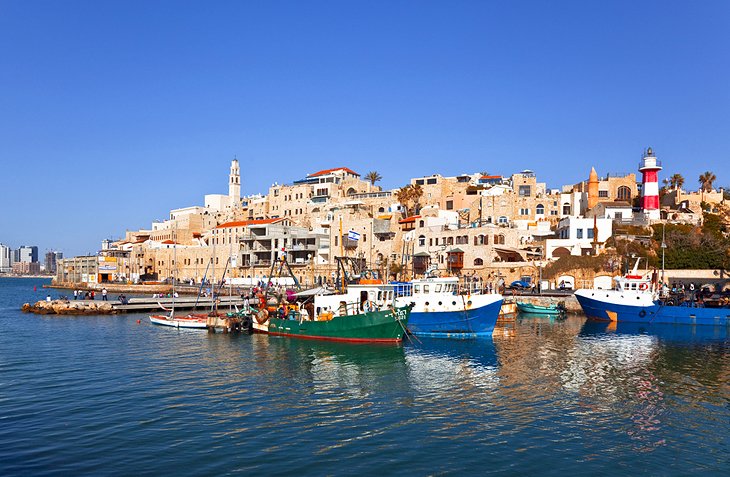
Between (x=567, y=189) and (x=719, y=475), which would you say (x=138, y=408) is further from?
(x=567, y=189)

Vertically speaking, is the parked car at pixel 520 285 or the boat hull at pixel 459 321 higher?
the parked car at pixel 520 285

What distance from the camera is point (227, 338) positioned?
38.6 m

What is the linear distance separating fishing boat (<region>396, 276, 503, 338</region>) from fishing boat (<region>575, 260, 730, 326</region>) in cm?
1692

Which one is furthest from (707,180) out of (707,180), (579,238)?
(579,238)

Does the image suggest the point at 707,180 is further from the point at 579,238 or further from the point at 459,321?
the point at 459,321

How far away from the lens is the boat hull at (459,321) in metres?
37.0

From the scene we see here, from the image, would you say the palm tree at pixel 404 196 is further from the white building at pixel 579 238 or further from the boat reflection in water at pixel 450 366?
the boat reflection in water at pixel 450 366

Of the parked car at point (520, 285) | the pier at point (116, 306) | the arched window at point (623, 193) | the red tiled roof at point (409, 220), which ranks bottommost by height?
the pier at point (116, 306)

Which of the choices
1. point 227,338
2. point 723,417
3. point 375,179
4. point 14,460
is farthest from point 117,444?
point 375,179

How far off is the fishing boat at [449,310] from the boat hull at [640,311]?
16.8 meters

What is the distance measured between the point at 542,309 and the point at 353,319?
26.7 meters

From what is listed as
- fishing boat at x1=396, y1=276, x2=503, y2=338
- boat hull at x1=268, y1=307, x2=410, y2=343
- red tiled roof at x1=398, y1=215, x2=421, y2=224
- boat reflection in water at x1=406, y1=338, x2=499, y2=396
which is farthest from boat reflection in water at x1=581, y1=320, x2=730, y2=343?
red tiled roof at x1=398, y1=215, x2=421, y2=224

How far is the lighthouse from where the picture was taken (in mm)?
71062

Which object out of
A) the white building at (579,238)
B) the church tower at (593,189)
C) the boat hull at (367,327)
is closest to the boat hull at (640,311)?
the white building at (579,238)
